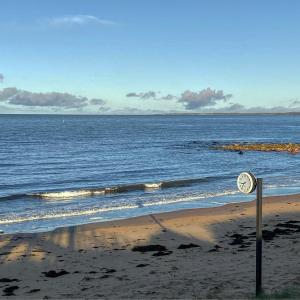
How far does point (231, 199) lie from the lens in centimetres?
2448

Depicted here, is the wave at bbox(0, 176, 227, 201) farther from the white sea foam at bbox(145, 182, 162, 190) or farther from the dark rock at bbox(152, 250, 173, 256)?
the dark rock at bbox(152, 250, 173, 256)

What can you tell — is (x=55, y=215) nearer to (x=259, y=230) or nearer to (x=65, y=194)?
(x=65, y=194)

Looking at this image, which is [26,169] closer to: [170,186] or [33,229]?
[170,186]

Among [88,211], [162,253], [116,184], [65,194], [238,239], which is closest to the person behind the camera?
[162,253]

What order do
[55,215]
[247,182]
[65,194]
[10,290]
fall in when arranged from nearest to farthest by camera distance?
[247,182] < [10,290] < [55,215] < [65,194]

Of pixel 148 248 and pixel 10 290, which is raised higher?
pixel 10 290

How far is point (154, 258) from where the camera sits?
41.0 feet

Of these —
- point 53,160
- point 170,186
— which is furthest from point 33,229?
point 53,160

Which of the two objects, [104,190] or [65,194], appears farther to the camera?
[104,190]

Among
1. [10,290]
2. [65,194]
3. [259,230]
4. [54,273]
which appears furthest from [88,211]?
[259,230]

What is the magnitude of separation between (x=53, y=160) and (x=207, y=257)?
115 ft

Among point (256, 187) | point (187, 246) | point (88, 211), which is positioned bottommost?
point (88, 211)

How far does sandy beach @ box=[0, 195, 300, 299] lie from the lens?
9422mm

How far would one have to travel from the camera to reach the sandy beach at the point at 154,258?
30.9 feet
